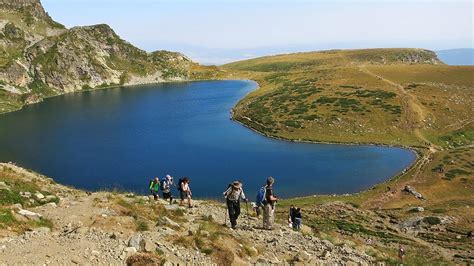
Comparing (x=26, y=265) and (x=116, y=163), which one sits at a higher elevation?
(x=26, y=265)

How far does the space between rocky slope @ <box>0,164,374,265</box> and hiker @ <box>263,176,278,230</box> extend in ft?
2.28

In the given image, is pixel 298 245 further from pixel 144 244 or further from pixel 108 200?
pixel 108 200

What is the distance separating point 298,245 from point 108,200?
1231cm

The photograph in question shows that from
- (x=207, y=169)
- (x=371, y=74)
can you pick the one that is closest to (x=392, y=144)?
(x=207, y=169)

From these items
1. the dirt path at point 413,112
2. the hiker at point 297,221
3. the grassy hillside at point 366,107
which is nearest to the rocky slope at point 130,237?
the hiker at point 297,221

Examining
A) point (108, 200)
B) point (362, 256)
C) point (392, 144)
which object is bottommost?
point (392, 144)

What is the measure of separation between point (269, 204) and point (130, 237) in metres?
9.45

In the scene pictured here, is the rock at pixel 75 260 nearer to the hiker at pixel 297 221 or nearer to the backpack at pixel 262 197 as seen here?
the backpack at pixel 262 197

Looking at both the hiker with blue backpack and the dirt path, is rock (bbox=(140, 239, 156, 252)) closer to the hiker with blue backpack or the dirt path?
the hiker with blue backpack

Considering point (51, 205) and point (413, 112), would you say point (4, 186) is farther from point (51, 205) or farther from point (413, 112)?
point (413, 112)

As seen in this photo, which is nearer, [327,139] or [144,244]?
[144,244]

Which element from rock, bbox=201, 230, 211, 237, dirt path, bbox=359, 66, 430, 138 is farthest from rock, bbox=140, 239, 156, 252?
dirt path, bbox=359, 66, 430, 138

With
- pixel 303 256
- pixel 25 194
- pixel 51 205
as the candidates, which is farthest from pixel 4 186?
pixel 303 256

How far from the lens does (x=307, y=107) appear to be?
430ft
